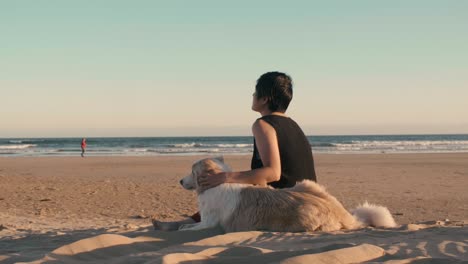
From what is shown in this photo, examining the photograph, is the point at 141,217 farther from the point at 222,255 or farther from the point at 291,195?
the point at 222,255

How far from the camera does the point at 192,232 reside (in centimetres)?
466

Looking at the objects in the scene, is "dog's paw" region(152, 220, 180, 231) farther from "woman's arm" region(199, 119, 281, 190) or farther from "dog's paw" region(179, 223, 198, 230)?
"woman's arm" region(199, 119, 281, 190)

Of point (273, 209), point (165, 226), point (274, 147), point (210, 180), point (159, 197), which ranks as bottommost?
point (159, 197)

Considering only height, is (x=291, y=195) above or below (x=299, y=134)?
below

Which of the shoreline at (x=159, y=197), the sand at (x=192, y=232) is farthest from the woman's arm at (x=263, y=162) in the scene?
the shoreline at (x=159, y=197)

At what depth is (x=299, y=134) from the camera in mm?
4973

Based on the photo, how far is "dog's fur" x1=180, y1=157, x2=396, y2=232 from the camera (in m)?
4.56

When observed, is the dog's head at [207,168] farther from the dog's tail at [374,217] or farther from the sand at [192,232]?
the dog's tail at [374,217]

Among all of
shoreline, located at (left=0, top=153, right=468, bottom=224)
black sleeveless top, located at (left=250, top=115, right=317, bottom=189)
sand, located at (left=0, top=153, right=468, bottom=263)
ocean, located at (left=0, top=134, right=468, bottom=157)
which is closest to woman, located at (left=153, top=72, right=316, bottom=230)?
black sleeveless top, located at (left=250, top=115, right=317, bottom=189)

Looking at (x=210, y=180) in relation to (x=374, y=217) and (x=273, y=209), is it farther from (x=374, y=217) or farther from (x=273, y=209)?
(x=374, y=217)

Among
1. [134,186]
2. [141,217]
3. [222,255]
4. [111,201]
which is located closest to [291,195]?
[222,255]

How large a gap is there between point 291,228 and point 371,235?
641mm

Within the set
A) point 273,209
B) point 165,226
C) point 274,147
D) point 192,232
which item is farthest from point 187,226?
point 274,147

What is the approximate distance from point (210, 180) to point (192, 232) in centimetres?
47
